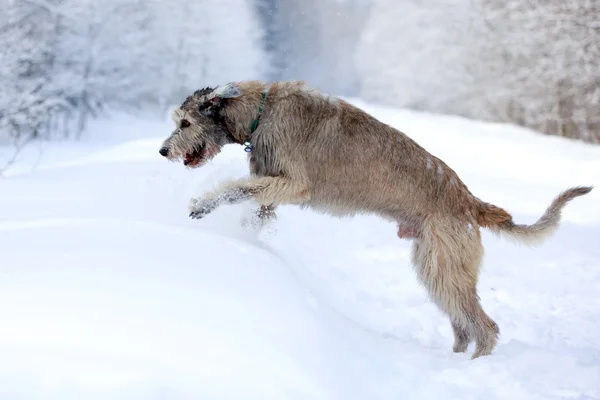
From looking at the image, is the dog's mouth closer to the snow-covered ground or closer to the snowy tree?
the snow-covered ground

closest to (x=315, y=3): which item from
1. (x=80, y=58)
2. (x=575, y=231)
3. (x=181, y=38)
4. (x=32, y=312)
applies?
(x=181, y=38)

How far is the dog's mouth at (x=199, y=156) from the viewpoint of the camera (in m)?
4.13

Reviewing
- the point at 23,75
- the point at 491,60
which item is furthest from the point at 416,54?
the point at 23,75

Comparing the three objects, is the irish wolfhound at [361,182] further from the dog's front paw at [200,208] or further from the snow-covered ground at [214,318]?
the snow-covered ground at [214,318]

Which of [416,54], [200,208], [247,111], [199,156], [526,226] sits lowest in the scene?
[200,208]

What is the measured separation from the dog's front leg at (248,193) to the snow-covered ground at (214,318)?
0.14m

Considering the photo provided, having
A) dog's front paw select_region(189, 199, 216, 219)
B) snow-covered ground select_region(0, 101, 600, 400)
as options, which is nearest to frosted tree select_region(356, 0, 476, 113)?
snow-covered ground select_region(0, 101, 600, 400)

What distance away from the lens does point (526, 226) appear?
389cm

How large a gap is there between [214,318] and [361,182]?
1.85 metres

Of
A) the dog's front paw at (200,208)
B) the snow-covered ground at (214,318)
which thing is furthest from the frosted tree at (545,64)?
the dog's front paw at (200,208)

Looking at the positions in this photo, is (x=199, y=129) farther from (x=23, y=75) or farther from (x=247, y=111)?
(x=23, y=75)

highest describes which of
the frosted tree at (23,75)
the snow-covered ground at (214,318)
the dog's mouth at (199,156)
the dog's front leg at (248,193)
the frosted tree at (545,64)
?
the frosted tree at (545,64)

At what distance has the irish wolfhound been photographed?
3.74 meters

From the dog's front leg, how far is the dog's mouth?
0.43 meters
